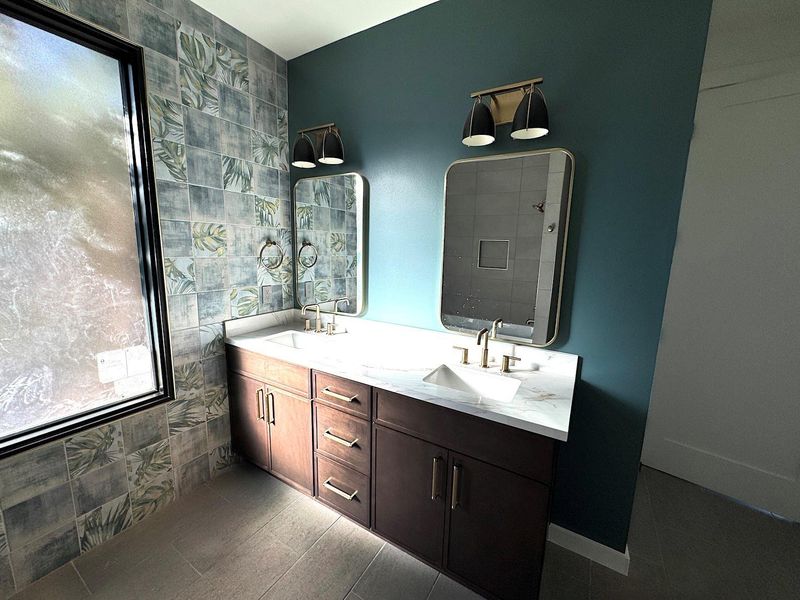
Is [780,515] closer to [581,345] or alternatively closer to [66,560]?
[581,345]

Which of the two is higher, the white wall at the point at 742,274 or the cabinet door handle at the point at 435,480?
the white wall at the point at 742,274

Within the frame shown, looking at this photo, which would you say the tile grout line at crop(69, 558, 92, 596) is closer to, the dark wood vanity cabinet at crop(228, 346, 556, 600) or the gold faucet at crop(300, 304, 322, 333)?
the dark wood vanity cabinet at crop(228, 346, 556, 600)

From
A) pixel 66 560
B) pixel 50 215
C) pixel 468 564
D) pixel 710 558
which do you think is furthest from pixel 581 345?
pixel 66 560

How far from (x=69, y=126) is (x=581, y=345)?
2.35 m

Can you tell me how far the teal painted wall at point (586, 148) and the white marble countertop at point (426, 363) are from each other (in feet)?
0.41

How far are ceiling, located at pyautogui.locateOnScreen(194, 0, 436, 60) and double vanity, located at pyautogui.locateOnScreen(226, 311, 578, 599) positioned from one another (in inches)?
64.1

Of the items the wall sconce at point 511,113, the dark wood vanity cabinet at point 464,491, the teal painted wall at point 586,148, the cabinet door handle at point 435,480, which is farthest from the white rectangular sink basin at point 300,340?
the wall sconce at point 511,113

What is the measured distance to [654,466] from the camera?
212 cm

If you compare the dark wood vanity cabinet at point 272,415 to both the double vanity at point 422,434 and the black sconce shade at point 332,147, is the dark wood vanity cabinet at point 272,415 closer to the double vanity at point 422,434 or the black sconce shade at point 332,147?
the double vanity at point 422,434

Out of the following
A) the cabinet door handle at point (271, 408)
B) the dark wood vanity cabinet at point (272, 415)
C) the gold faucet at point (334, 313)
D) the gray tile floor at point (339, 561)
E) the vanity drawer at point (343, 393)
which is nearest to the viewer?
the gray tile floor at point (339, 561)

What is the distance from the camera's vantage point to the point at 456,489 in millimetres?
1246

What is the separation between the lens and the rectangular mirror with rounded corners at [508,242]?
142 cm

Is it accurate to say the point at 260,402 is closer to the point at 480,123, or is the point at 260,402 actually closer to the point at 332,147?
the point at 332,147

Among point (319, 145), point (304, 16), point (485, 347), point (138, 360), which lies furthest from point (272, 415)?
point (304, 16)
